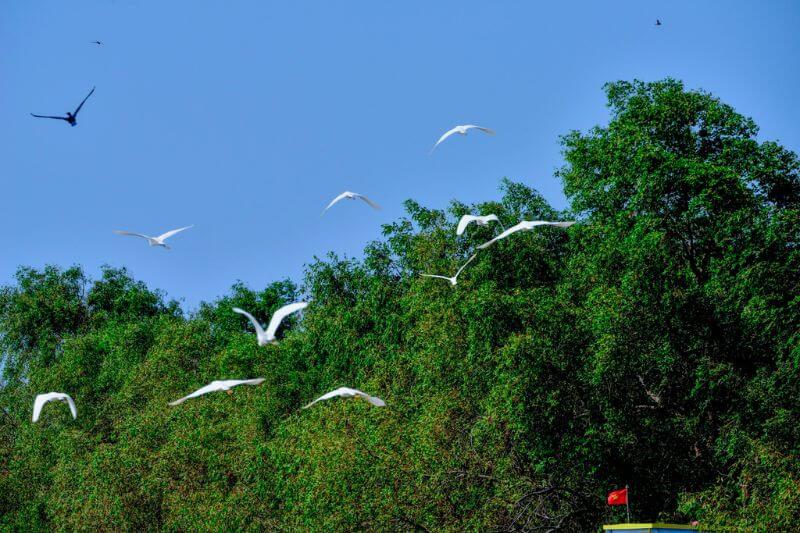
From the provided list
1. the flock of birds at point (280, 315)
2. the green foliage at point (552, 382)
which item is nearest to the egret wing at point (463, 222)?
the flock of birds at point (280, 315)

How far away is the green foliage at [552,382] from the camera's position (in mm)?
31672

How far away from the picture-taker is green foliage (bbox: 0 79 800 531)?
31.7 m

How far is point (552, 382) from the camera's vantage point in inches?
1280

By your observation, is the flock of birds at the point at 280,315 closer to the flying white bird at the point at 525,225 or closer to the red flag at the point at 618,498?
the flying white bird at the point at 525,225

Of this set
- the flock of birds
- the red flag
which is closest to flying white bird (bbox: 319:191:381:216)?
the flock of birds

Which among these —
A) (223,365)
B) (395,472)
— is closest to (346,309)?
(223,365)

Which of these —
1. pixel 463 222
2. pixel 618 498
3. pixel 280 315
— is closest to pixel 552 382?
pixel 618 498

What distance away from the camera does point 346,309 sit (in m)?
50.5

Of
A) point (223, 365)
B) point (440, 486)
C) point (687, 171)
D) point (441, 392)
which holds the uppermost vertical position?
point (687, 171)

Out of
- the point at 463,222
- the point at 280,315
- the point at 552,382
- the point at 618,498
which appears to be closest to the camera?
the point at 280,315

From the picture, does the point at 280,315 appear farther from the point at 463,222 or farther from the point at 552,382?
the point at 552,382

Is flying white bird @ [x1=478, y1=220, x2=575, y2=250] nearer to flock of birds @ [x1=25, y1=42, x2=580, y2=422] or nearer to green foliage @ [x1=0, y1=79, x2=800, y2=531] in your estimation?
flock of birds @ [x1=25, y1=42, x2=580, y2=422]

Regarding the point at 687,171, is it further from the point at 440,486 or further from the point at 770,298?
the point at 440,486

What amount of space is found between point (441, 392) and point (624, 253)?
24.9 feet
